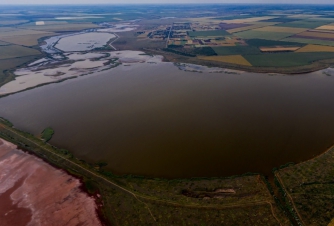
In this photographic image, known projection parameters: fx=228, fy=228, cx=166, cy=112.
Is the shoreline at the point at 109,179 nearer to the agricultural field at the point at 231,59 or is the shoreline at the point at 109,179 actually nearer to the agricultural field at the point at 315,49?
the agricultural field at the point at 231,59

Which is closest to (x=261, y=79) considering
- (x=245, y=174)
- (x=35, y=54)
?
(x=245, y=174)

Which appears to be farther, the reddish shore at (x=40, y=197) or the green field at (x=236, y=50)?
the green field at (x=236, y=50)

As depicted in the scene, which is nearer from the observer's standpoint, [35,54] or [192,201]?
[192,201]

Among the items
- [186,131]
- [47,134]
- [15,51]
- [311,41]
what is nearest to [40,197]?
[47,134]

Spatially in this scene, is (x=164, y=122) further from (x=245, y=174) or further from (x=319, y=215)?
(x=319, y=215)

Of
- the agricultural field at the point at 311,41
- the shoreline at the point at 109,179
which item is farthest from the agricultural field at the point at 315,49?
the shoreline at the point at 109,179

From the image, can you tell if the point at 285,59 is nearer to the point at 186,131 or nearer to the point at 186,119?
the point at 186,119
